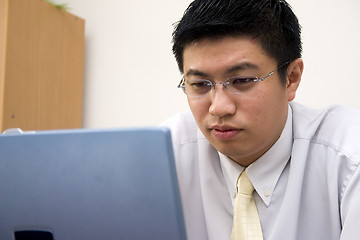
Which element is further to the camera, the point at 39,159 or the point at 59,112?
the point at 59,112

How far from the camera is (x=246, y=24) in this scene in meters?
0.87

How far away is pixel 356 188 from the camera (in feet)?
2.71

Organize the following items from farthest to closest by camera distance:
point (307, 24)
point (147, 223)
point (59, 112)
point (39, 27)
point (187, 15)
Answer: point (59, 112)
point (39, 27)
point (307, 24)
point (187, 15)
point (147, 223)

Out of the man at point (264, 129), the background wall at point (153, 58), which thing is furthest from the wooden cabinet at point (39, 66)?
the man at point (264, 129)

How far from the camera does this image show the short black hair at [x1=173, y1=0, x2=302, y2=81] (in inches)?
34.1

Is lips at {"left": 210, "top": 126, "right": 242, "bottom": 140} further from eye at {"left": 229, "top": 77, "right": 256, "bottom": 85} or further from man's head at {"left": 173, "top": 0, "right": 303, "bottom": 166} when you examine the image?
eye at {"left": 229, "top": 77, "right": 256, "bottom": 85}

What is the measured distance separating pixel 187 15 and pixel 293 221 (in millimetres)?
639

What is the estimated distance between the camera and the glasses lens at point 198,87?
2.94ft

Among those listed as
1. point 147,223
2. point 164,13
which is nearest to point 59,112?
point 164,13

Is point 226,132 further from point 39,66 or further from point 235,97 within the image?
point 39,66

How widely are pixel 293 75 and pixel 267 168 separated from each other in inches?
11.3

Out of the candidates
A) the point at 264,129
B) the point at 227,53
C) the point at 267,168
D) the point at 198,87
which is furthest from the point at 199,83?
the point at 267,168

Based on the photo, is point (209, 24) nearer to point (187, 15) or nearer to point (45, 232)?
point (187, 15)

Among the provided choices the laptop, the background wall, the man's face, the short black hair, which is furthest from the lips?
the background wall
